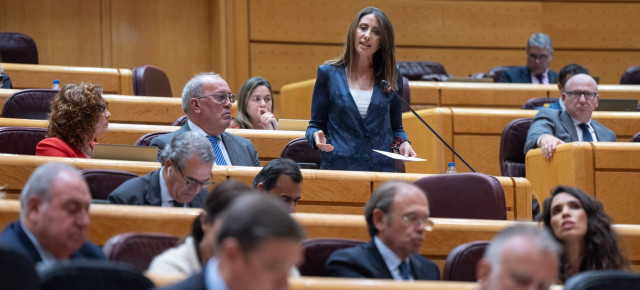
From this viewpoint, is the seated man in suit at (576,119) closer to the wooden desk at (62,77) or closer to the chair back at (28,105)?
the chair back at (28,105)

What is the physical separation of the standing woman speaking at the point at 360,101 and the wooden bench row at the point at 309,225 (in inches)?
25.2

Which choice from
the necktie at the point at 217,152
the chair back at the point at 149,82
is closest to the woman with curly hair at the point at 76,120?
the necktie at the point at 217,152

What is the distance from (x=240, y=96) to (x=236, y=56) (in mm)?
1933

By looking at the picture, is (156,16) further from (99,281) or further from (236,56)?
(99,281)

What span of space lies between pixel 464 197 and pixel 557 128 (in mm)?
1133

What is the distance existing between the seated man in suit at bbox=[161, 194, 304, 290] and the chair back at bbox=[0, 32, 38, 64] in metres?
3.85

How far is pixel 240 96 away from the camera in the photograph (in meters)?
3.92

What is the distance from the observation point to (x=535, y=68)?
17.1 feet

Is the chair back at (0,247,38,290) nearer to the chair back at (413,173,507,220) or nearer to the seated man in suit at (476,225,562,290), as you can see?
the seated man in suit at (476,225,562,290)

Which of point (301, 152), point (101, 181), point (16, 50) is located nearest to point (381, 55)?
point (301, 152)

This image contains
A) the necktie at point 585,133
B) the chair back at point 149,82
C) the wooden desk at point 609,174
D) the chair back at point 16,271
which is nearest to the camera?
the chair back at point 16,271

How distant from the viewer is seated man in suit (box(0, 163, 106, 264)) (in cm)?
171

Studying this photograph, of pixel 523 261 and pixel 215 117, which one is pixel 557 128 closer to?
pixel 215 117

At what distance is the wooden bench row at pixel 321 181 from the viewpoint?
259 centimetres
